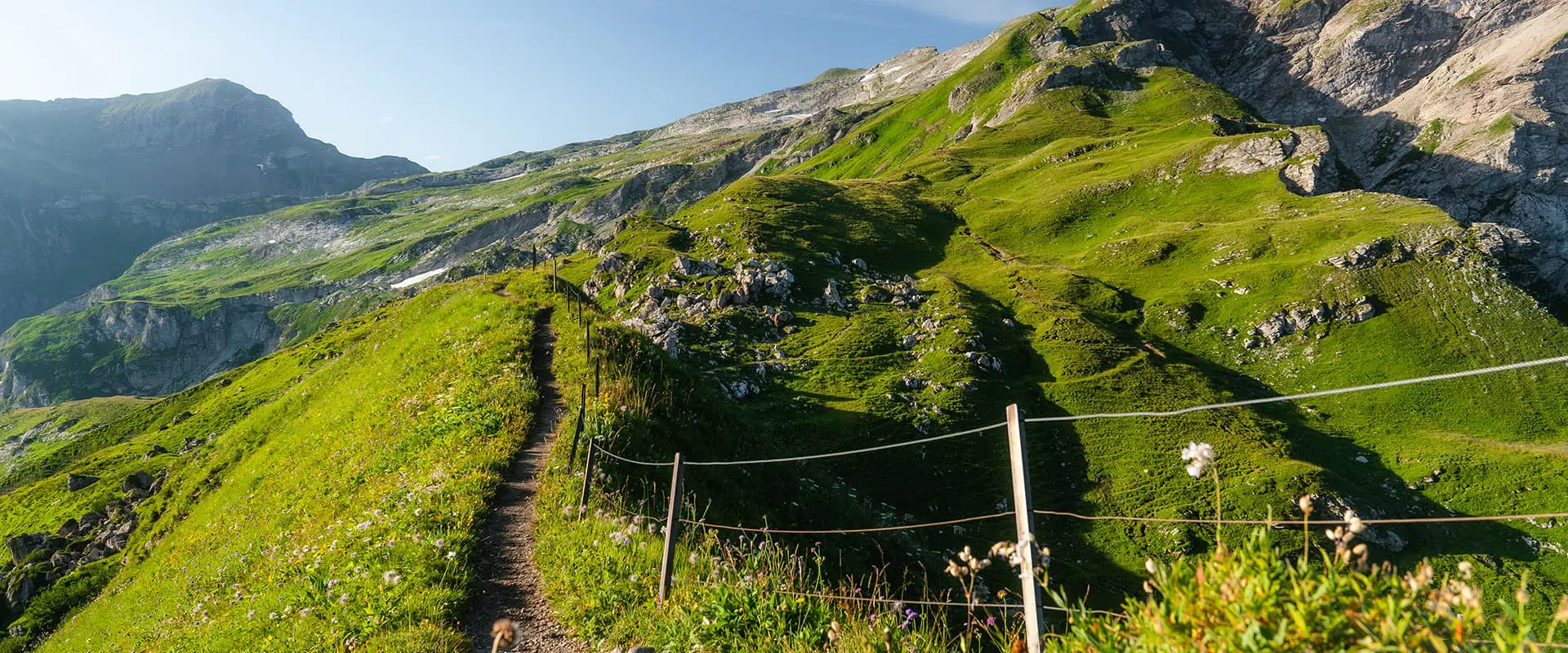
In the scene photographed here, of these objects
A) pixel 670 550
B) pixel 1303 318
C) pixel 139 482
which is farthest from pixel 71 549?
pixel 1303 318

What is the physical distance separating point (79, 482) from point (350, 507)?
12981 cm

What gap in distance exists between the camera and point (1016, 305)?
8569 cm

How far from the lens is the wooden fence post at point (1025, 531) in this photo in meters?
5.40

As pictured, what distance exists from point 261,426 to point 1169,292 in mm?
94138

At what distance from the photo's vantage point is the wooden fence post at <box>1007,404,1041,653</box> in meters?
5.40

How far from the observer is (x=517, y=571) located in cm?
1159

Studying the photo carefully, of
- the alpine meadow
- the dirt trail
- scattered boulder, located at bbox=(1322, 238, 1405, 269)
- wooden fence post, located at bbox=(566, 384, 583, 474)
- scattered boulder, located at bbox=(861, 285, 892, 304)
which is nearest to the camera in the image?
the alpine meadow

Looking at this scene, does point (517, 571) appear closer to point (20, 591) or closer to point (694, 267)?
point (20, 591)

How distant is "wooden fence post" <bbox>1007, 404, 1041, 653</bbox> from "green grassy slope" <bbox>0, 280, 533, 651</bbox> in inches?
318

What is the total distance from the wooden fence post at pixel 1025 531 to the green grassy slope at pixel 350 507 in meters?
8.08

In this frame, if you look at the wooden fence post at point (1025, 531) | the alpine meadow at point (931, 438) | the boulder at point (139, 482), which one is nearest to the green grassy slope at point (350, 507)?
the alpine meadow at point (931, 438)

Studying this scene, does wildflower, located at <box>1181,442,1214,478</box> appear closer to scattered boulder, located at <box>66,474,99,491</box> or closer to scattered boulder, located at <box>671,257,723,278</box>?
scattered boulder, located at <box>671,257,723,278</box>

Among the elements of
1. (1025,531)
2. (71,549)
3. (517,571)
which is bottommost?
(71,549)

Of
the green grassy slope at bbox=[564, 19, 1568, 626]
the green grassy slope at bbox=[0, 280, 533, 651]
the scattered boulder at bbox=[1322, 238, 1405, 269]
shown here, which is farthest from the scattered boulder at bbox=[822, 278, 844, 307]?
the scattered boulder at bbox=[1322, 238, 1405, 269]
